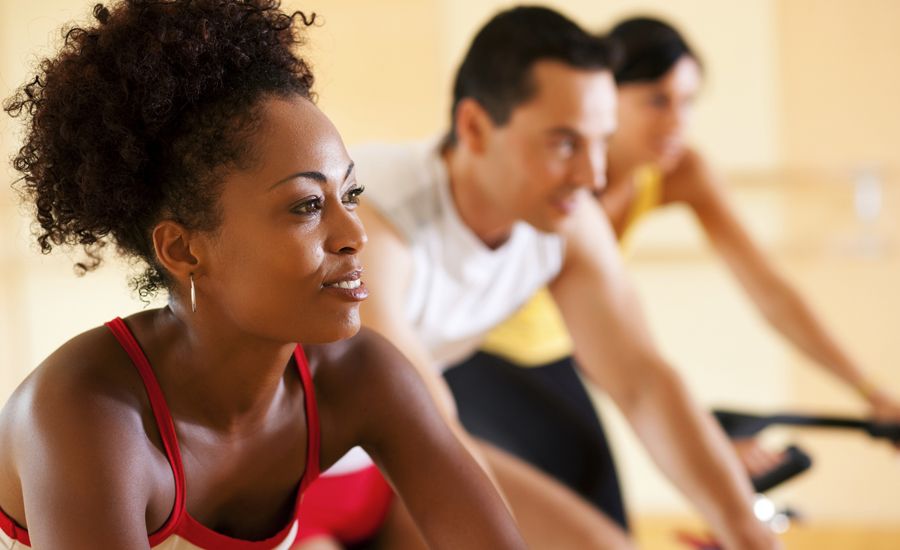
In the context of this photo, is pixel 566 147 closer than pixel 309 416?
No

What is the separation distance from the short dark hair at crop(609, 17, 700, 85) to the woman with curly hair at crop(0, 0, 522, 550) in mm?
1318

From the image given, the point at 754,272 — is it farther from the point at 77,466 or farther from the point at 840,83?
the point at 77,466

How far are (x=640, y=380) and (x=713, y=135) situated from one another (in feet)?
6.48

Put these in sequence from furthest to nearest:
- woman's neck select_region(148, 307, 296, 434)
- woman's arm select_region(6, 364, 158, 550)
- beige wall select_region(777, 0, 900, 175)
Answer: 1. beige wall select_region(777, 0, 900, 175)
2. woman's neck select_region(148, 307, 296, 434)
3. woman's arm select_region(6, 364, 158, 550)

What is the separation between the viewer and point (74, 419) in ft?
2.54

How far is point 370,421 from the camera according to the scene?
927 mm

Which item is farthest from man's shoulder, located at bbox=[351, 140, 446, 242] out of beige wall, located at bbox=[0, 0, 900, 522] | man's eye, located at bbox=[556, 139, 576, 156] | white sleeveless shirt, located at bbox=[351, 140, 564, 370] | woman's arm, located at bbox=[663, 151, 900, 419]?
beige wall, located at bbox=[0, 0, 900, 522]

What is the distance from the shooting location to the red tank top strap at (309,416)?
92cm

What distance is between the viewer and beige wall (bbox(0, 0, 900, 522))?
3271 millimetres

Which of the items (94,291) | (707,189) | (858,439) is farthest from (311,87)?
(858,439)

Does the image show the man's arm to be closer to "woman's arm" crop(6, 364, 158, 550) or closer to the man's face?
the man's face

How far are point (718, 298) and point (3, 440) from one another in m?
2.88

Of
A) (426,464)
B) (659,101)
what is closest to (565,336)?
(659,101)

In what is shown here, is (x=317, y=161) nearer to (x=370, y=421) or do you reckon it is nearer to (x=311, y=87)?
(x=311, y=87)
